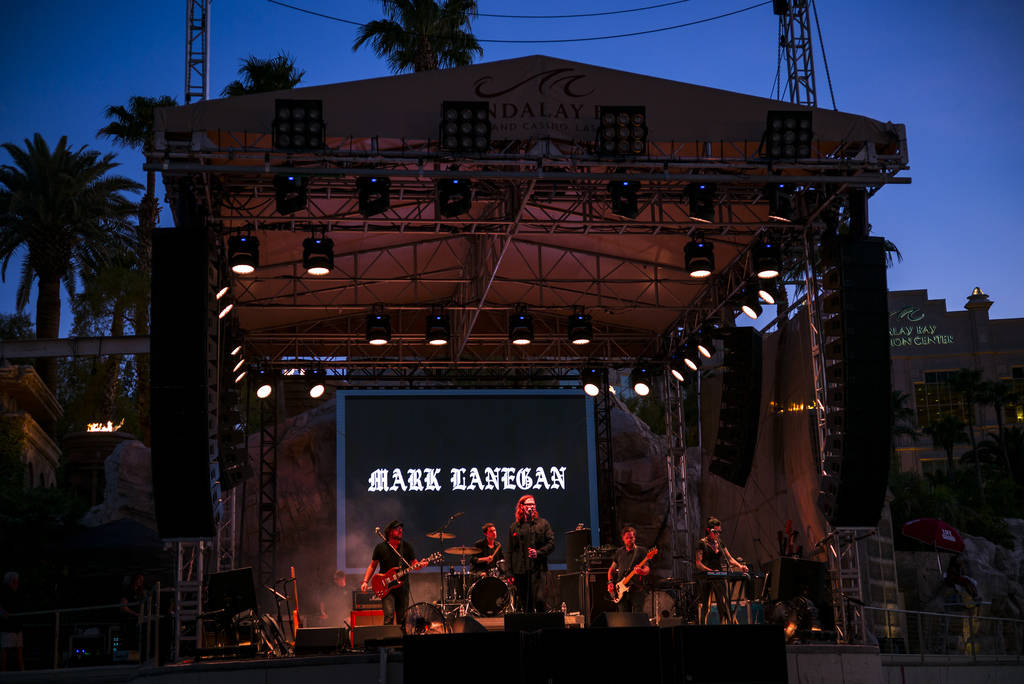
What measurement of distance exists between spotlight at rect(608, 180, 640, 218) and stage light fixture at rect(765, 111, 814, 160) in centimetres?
156

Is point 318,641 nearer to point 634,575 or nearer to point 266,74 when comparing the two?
point 634,575

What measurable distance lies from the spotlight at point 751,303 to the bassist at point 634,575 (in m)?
3.53

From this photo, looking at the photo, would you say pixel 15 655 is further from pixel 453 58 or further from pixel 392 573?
pixel 453 58

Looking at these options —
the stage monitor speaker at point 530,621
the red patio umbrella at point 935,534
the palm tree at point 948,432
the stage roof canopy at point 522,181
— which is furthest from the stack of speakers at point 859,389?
the palm tree at point 948,432

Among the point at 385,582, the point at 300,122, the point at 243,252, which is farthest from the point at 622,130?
the point at 385,582

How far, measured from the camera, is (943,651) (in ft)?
41.3

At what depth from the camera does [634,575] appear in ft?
42.0

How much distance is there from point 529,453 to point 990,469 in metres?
36.5

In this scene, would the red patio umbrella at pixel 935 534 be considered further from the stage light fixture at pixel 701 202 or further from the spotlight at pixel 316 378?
the spotlight at pixel 316 378

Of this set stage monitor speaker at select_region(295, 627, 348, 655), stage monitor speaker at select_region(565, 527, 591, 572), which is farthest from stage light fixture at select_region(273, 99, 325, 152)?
stage monitor speaker at select_region(565, 527, 591, 572)

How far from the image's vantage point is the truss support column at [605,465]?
Answer: 748 inches

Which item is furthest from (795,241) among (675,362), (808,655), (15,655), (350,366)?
(15,655)

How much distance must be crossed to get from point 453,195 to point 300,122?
1.90 metres

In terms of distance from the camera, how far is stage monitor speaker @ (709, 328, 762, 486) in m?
15.0
